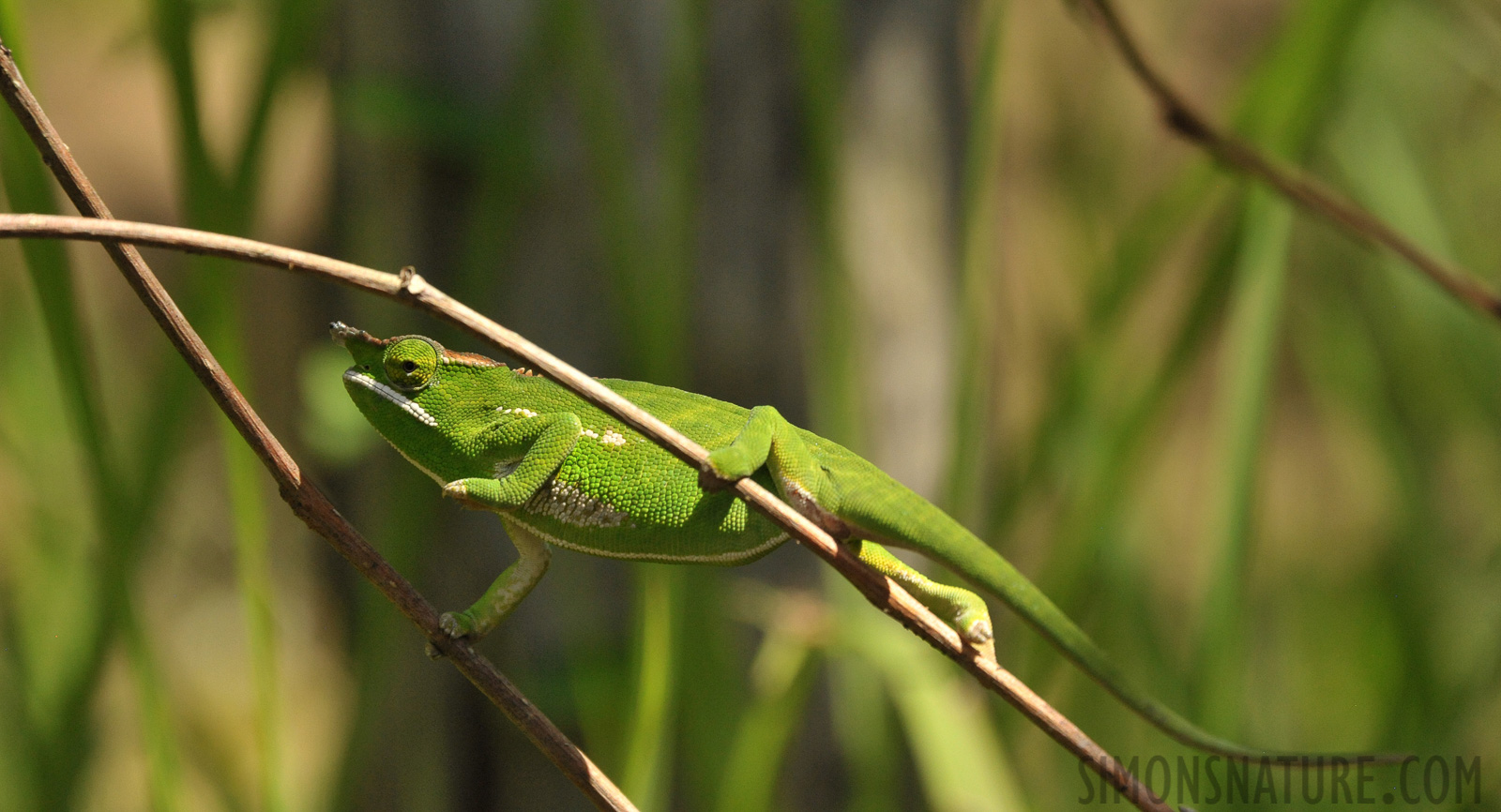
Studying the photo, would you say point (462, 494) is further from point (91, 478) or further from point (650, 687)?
point (91, 478)

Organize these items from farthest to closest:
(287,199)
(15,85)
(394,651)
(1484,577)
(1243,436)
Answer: (287,199)
(1484,577)
(394,651)
(1243,436)
(15,85)

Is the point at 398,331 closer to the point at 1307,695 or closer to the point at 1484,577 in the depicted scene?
the point at 1484,577

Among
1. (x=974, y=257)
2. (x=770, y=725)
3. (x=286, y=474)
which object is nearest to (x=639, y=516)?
(x=286, y=474)

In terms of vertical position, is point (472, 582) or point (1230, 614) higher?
point (1230, 614)

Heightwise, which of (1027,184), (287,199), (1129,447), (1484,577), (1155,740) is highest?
(1027,184)

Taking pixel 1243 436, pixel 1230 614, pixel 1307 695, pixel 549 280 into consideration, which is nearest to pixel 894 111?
pixel 549 280

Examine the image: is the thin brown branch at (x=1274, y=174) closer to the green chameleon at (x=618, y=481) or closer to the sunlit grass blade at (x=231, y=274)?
the green chameleon at (x=618, y=481)

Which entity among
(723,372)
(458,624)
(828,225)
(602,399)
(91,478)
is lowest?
(91,478)
